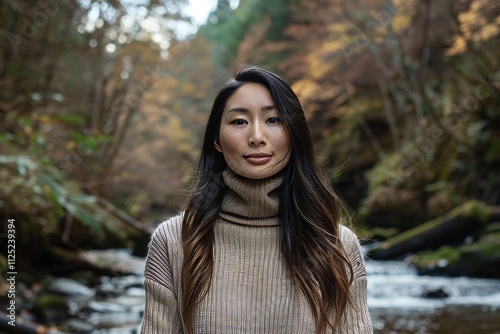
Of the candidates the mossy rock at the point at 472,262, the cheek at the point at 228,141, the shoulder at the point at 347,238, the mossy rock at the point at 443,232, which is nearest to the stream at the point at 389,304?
the mossy rock at the point at 472,262

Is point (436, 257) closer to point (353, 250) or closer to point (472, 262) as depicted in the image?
point (472, 262)

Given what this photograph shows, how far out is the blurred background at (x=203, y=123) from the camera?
20.4 ft

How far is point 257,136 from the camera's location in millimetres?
1771

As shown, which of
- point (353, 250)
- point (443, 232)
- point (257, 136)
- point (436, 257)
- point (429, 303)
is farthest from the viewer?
point (443, 232)

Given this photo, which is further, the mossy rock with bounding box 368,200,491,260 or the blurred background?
the mossy rock with bounding box 368,200,491,260

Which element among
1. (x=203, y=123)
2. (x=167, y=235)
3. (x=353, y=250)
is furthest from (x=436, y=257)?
(x=167, y=235)

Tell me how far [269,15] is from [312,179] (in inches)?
626

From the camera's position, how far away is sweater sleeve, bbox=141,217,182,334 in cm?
176

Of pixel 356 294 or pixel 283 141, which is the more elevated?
pixel 283 141

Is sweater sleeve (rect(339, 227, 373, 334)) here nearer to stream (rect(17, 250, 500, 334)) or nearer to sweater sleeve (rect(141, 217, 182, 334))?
sweater sleeve (rect(141, 217, 182, 334))

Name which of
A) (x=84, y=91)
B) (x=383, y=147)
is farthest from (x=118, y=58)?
(x=383, y=147)

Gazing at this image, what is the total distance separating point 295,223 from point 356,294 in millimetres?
281

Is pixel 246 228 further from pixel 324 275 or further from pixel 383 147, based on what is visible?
pixel 383 147

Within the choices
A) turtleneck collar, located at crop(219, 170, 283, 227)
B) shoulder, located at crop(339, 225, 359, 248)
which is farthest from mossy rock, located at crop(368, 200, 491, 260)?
turtleneck collar, located at crop(219, 170, 283, 227)
